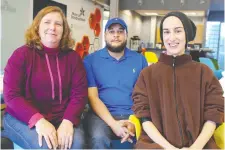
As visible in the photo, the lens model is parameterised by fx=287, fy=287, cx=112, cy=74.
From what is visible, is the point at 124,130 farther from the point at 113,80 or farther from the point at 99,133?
the point at 113,80

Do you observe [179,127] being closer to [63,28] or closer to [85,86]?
[85,86]

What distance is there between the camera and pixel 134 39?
7.16 metres

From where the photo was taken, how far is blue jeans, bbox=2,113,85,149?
5.63 ft

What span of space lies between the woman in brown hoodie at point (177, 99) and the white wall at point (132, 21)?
5.05 metres

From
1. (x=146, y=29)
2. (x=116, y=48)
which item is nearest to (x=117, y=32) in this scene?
(x=116, y=48)

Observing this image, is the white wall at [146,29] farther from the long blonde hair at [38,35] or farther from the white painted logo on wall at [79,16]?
the long blonde hair at [38,35]

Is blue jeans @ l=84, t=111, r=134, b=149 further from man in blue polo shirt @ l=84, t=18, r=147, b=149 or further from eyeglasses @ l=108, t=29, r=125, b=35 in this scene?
eyeglasses @ l=108, t=29, r=125, b=35

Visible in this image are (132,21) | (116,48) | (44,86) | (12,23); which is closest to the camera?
(44,86)

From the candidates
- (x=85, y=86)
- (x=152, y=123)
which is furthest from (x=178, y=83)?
(x=85, y=86)

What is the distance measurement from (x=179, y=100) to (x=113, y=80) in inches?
29.9

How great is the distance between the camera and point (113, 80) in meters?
2.29

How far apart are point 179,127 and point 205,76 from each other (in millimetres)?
331

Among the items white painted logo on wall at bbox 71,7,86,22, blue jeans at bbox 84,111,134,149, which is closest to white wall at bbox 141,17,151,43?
white painted logo on wall at bbox 71,7,86,22

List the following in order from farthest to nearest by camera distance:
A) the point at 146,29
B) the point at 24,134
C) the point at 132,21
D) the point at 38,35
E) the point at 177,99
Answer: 1. the point at 146,29
2. the point at 132,21
3. the point at 38,35
4. the point at 24,134
5. the point at 177,99
